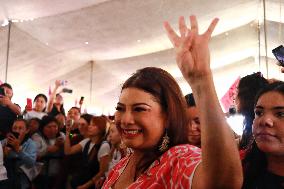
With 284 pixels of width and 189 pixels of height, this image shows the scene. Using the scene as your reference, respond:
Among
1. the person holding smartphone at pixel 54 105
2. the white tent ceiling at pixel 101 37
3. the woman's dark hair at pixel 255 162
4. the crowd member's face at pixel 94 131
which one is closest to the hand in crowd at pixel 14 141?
the crowd member's face at pixel 94 131

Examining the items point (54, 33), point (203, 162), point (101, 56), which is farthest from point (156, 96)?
point (101, 56)

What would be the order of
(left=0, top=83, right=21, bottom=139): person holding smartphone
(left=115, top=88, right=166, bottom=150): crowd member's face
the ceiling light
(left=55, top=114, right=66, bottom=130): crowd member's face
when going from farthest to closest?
the ceiling light
(left=55, top=114, right=66, bottom=130): crowd member's face
(left=0, top=83, right=21, bottom=139): person holding smartphone
(left=115, top=88, right=166, bottom=150): crowd member's face

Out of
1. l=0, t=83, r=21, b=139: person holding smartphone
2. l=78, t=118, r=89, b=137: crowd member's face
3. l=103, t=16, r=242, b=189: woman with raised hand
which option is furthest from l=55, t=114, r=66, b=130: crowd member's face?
l=103, t=16, r=242, b=189: woman with raised hand

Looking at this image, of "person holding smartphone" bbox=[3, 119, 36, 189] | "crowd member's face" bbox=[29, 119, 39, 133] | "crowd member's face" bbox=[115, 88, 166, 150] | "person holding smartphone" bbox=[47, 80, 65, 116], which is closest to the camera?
"crowd member's face" bbox=[115, 88, 166, 150]

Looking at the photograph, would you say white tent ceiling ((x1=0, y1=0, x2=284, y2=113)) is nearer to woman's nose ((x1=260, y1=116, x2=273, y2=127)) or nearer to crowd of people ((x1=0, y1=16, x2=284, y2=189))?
crowd of people ((x1=0, y1=16, x2=284, y2=189))

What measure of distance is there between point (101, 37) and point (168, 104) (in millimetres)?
5903

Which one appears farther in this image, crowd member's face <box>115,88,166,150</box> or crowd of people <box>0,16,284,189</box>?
crowd member's face <box>115,88,166,150</box>

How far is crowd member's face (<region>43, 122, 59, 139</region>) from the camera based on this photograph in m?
4.12

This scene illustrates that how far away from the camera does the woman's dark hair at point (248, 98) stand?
1.75 meters

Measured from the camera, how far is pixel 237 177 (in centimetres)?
73

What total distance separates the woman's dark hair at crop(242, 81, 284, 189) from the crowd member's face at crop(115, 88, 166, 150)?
523 mm

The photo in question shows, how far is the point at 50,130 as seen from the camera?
4.13 m

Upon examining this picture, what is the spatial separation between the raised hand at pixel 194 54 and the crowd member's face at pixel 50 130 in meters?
3.52

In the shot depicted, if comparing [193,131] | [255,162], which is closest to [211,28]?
[255,162]
